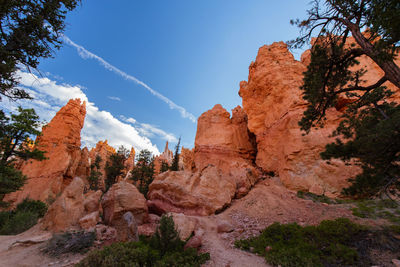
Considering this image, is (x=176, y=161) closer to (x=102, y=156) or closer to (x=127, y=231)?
(x=127, y=231)

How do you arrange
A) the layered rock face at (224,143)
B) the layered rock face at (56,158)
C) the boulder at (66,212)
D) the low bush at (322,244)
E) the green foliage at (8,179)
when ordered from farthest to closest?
1. the layered rock face at (56,158)
2. the layered rock face at (224,143)
3. the green foliage at (8,179)
4. the boulder at (66,212)
5. the low bush at (322,244)

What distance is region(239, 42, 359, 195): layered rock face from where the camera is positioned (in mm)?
11617

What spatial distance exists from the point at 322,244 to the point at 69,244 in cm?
989

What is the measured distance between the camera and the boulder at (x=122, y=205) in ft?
29.1

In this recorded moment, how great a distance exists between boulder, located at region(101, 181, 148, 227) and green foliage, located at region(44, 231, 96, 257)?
1724 mm

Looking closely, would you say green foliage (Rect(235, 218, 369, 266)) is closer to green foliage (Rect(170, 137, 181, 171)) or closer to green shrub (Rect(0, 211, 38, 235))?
green shrub (Rect(0, 211, 38, 235))

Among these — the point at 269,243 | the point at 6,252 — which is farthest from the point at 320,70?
the point at 6,252

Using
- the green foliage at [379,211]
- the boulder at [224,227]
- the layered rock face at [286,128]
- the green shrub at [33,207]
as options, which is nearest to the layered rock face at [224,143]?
the layered rock face at [286,128]

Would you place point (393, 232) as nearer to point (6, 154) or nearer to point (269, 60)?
point (269, 60)

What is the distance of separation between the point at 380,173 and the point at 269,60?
1709cm

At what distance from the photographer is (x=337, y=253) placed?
18.6ft

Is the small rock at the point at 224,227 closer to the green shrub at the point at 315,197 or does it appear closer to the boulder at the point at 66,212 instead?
the green shrub at the point at 315,197

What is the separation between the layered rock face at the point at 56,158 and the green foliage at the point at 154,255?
22888 mm

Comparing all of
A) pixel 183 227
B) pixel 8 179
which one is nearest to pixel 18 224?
pixel 8 179
